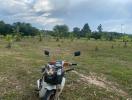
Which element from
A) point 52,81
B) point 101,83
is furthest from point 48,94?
point 101,83

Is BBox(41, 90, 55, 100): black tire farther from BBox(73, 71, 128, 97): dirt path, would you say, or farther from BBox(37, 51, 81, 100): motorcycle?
BBox(73, 71, 128, 97): dirt path

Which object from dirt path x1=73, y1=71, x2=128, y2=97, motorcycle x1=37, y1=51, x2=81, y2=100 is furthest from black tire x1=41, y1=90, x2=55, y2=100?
dirt path x1=73, y1=71, x2=128, y2=97

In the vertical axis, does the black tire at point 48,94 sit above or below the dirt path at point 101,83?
above

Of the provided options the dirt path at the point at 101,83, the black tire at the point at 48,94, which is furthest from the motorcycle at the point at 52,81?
the dirt path at the point at 101,83

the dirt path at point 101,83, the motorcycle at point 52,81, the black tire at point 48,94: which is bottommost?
the dirt path at point 101,83

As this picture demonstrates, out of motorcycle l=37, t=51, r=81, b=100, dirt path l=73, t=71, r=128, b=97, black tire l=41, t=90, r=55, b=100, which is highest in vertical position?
motorcycle l=37, t=51, r=81, b=100

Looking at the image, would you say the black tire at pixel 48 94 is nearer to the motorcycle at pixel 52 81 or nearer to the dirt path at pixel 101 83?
the motorcycle at pixel 52 81

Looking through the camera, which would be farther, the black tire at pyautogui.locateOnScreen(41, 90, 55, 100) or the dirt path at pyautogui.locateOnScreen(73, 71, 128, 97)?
the dirt path at pyautogui.locateOnScreen(73, 71, 128, 97)

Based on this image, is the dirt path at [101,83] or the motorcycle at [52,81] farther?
the dirt path at [101,83]

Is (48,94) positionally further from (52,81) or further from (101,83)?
(101,83)

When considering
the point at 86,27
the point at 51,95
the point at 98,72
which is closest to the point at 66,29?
the point at 86,27

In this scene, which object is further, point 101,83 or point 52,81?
point 101,83

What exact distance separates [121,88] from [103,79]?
0.98 m

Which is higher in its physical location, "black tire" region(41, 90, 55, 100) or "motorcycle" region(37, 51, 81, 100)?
"motorcycle" region(37, 51, 81, 100)
